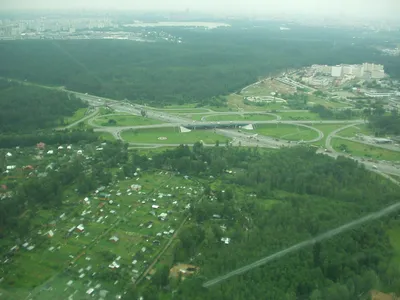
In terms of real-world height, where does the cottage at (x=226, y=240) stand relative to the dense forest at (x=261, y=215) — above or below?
below

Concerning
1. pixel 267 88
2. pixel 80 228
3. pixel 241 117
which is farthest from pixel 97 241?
pixel 267 88

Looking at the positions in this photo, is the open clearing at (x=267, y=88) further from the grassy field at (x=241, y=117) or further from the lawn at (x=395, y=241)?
the lawn at (x=395, y=241)

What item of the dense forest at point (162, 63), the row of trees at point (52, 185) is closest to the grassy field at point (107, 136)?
the row of trees at point (52, 185)

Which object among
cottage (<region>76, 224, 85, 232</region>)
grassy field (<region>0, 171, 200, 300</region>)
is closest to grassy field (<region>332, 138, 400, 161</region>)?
grassy field (<region>0, 171, 200, 300</region>)

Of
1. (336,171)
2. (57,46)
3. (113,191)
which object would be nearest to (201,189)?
(113,191)

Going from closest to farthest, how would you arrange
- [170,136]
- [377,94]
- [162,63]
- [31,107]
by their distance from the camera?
[170,136], [31,107], [377,94], [162,63]

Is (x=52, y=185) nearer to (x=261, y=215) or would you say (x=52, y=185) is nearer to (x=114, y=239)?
(x=114, y=239)
